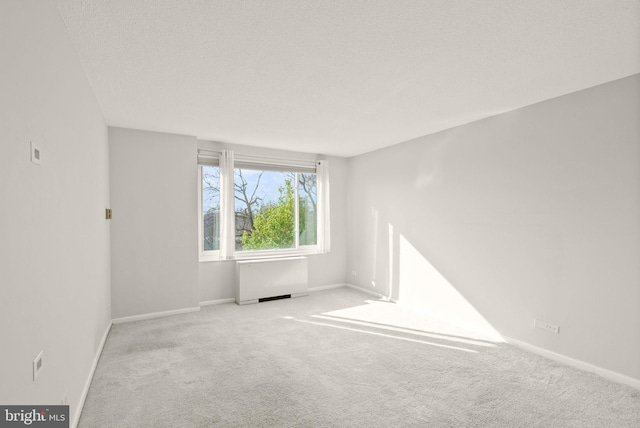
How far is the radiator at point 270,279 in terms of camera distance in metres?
4.95

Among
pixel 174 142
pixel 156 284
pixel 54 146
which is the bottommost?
pixel 156 284

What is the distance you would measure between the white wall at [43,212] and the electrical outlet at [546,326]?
12.8 ft

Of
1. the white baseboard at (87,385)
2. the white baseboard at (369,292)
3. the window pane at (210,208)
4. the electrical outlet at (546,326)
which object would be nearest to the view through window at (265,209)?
the window pane at (210,208)

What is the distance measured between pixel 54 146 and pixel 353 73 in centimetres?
202

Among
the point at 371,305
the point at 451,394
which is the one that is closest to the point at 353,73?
the point at 451,394

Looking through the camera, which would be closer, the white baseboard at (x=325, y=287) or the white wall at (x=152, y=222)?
the white wall at (x=152, y=222)

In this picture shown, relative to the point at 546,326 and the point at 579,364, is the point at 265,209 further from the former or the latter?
the point at 579,364

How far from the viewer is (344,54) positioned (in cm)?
224

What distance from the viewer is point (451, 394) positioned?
2.47 m

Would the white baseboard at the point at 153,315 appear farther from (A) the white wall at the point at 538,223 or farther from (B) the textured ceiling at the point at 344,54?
(A) the white wall at the point at 538,223

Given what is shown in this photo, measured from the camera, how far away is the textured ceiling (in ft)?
5.84

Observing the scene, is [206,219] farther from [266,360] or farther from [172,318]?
[266,360]

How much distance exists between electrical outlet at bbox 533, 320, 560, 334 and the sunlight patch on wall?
47 cm

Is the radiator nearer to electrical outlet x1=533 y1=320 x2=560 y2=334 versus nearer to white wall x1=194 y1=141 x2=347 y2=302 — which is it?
white wall x1=194 y1=141 x2=347 y2=302
